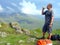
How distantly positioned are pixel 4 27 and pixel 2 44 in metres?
5.47

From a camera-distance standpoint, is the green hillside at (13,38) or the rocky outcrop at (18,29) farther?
the rocky outcrop at (18,29)

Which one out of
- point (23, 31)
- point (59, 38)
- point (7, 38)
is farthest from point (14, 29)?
point (59, 38)

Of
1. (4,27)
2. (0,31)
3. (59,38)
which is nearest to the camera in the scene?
(59,38)

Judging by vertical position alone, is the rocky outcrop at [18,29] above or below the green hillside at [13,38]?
above

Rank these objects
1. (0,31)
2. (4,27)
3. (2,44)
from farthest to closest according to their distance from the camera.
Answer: (4,27)
(0,31)
(2,44)

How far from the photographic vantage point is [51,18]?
1633 centimetres

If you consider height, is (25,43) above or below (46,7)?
below

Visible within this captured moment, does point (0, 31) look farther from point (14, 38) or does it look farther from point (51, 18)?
point (51, 18)

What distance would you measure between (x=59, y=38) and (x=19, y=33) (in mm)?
3609

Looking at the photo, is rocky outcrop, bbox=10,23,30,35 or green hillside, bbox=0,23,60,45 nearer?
green hillside, bbox=0,23,60,45

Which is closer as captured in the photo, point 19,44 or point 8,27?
point 19,44

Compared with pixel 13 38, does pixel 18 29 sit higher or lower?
higher

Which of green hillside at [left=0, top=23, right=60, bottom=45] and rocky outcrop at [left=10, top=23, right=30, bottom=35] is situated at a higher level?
rocky outcrop at [left=10, top=23, right=30, bottom=35]

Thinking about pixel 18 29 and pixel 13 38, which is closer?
pixel 13 38
